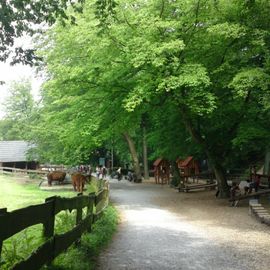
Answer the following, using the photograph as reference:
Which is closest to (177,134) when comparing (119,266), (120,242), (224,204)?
(224,204)

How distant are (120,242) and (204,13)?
40.0 feet

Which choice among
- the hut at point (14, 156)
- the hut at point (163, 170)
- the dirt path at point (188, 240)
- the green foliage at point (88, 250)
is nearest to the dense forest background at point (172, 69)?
the dirt path at point (188, 240)

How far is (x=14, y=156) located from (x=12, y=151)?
1232 mm

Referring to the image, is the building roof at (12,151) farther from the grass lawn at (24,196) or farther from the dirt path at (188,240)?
the dirt path at (188,240)

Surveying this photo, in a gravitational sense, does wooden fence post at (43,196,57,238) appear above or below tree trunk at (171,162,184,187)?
below

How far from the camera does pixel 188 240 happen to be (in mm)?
10562

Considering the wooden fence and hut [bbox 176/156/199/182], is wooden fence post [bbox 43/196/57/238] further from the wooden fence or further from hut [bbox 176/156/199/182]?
hut [bbox 176/156/199/182]

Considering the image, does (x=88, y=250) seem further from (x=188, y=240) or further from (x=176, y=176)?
(x=176, y=176)

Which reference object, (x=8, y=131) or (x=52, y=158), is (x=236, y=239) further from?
(x=8, y=131)

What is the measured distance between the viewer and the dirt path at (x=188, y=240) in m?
7.88

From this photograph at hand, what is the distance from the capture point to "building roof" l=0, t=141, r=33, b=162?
62844 mm

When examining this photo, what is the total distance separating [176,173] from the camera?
31938mm

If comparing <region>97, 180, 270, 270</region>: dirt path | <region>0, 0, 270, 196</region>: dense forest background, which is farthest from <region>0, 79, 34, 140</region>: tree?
<region>97, 180, 270, 270</region>: dirt path

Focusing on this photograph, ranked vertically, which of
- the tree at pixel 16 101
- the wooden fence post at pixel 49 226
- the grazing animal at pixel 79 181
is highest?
the tree at pixel 16 101
